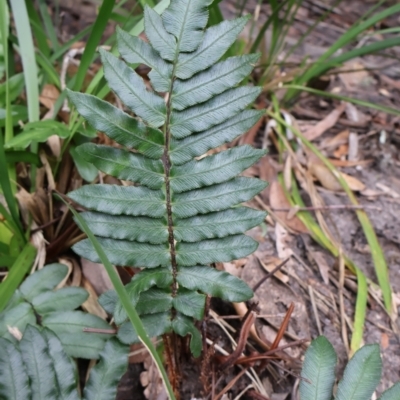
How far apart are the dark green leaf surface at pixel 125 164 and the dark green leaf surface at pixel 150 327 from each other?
25 centimetres

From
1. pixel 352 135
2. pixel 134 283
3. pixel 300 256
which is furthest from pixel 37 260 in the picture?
pixel 352 135

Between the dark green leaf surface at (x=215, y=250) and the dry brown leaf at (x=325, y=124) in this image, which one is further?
the dry brown leaf at (x=325, y=124)

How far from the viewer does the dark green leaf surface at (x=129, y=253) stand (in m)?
0.76

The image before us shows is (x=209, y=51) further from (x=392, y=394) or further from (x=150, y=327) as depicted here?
(x=392, y=394)

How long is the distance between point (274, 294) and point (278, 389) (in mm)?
→ 251

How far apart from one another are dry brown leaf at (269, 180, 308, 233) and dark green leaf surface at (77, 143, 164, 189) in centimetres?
67

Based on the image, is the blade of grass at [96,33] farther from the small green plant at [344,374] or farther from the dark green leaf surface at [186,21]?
the small green plant at [344,374]

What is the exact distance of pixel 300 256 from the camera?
50.5 inches

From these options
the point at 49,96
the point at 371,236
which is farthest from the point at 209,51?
the point at 371,236

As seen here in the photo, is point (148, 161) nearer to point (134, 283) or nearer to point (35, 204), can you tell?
point (134, 283)

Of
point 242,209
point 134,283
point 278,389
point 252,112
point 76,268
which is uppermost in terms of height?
point 252,112

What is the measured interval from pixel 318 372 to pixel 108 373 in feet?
1.20

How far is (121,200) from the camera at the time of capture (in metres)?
0.76

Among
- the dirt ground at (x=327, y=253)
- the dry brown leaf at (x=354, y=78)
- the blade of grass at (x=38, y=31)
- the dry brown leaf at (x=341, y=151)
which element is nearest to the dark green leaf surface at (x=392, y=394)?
the dirt ground at (x=327, y=253)
